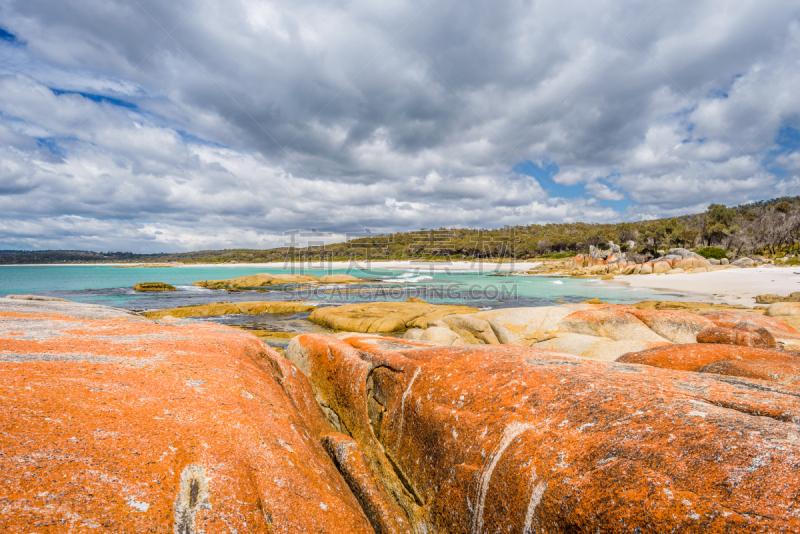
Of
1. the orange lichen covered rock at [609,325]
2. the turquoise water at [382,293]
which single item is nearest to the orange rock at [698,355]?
the orange lichen covered rock at [609,325]

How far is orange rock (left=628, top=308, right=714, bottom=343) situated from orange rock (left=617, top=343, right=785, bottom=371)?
5.11 meters

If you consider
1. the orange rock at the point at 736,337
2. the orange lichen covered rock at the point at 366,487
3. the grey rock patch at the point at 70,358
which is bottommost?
the orange lichen covered rock at the point at 366,487

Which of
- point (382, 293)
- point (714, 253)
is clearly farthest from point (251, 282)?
point (714, 253)

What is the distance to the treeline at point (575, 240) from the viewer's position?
6125cm

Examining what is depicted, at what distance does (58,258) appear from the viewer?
185m

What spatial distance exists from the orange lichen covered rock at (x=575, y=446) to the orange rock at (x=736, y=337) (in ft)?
12.7

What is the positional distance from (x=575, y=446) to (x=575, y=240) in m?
102

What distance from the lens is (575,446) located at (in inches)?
108

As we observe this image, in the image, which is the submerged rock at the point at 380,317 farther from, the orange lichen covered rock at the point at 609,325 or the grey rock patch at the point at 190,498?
the grey rock patch at the point at 190,498

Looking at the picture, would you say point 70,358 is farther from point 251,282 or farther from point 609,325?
point 251,282

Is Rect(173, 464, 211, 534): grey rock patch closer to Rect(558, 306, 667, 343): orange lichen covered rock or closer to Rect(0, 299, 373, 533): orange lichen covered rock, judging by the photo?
Rect(0, 299, 373, 533): orange lichen covered rock

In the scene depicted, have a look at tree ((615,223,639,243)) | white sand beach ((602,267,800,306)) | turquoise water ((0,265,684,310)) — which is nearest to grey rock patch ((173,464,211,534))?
turquoise water ((0,265,684,310))

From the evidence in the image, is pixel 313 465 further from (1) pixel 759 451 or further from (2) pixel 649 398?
(1) pixel 759 451

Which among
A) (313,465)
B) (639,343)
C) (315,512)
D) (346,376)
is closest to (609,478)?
(315,512)
